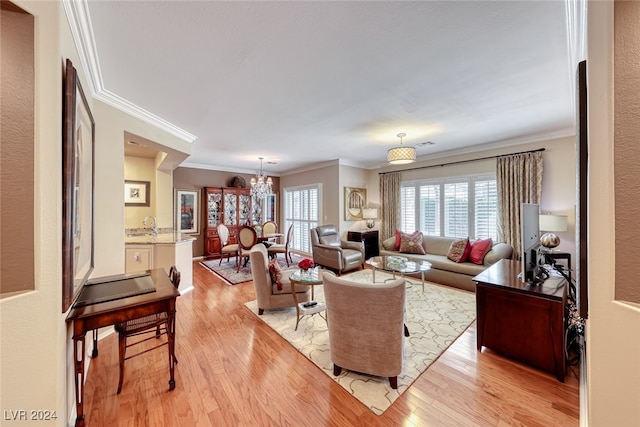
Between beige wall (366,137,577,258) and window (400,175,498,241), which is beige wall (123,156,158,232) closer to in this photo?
window (400,175,498,241)

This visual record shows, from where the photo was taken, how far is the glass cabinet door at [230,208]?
6786mm

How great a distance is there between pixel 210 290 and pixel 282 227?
161 inches

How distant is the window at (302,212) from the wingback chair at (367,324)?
478 cm

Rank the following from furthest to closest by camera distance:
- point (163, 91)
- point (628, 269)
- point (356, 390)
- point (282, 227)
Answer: point (282, 227) < point (163, 91) < point (356, 390) < point (628, 269)

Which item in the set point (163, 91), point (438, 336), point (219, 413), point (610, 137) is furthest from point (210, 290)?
point (610, 137)

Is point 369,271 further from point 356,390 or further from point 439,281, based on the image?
point 356,390

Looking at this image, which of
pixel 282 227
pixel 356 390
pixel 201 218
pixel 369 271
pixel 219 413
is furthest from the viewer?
pixel 282 227

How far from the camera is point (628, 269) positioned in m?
0.88

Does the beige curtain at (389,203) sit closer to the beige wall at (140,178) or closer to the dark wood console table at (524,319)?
the dark wood console table at (524,319)

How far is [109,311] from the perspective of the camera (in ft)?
5.11

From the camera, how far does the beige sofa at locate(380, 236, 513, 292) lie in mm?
3982

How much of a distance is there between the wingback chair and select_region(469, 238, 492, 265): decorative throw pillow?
313 centimetres

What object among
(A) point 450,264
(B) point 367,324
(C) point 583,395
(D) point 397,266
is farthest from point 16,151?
(A) point 450,264

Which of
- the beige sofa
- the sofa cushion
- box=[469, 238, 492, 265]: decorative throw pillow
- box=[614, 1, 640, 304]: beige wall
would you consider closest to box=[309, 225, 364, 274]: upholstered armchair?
Result: the beige sofa
